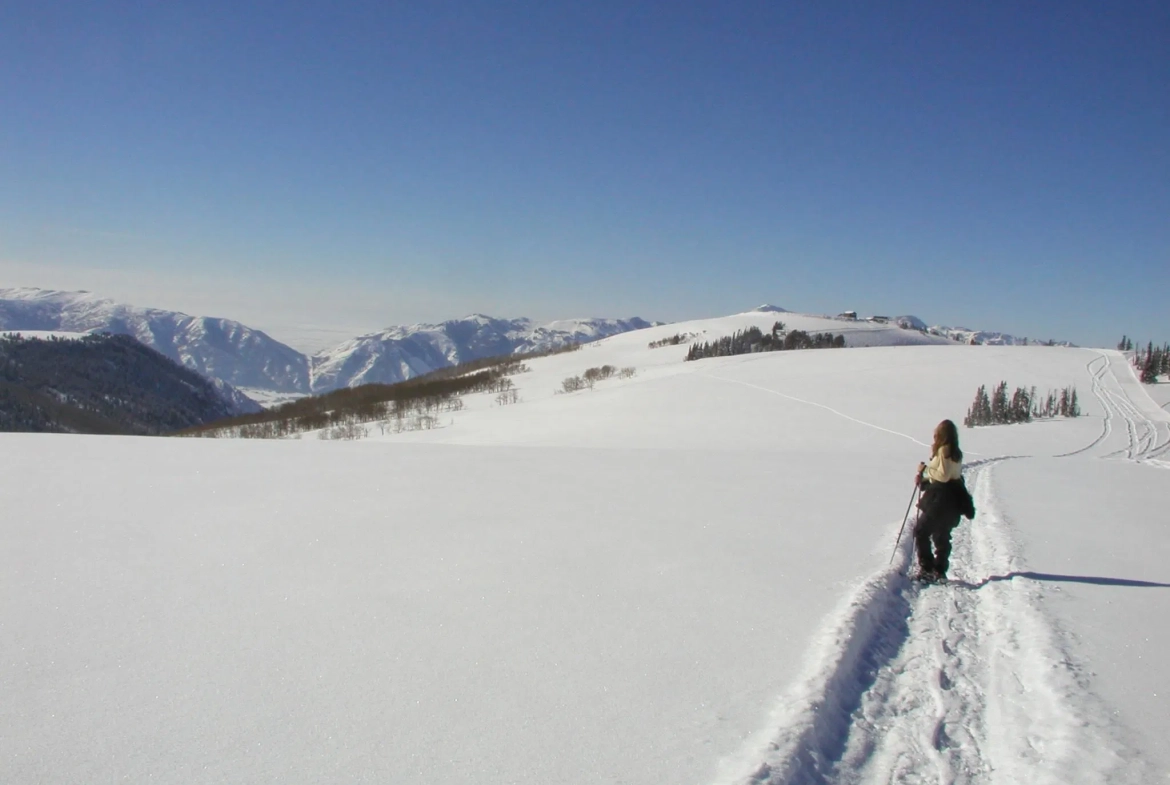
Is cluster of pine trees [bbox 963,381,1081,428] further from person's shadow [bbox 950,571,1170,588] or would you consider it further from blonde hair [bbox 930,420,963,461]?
blonde hair [bbox 930,420,963,461]

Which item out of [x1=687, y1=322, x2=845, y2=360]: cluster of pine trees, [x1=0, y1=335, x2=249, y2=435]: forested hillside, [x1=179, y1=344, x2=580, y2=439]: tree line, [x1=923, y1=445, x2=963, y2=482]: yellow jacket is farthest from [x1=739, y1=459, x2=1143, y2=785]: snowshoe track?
[x1=0, y1=335, x2=249, y2=435]: forested hillside

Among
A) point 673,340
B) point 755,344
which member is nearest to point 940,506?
point 755,344

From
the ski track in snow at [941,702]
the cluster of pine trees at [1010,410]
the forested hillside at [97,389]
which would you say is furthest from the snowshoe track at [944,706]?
the forested hillside at [97,389]

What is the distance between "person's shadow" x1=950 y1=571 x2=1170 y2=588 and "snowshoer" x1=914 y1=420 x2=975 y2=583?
27cm

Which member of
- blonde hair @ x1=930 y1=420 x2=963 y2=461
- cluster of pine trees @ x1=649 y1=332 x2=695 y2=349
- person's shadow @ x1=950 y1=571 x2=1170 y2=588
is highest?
cluster of pine trees @ x1=649 y1=332 x2=695 y2=349

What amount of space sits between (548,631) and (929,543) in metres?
4.25

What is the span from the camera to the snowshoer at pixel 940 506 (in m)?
6.25

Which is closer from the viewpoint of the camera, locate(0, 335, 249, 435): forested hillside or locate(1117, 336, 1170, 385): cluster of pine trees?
locate(1117, 336, 1170, 385): cluster of pine trees

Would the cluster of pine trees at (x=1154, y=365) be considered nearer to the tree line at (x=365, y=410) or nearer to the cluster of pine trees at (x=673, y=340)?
the tree line at (x=365, y=410)

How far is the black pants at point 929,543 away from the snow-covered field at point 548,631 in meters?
0.38

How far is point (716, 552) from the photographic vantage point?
6.36m

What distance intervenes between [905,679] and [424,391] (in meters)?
80.2

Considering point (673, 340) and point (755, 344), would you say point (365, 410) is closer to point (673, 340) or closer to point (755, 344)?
point (755, 344)

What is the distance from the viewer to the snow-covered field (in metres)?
3.03
